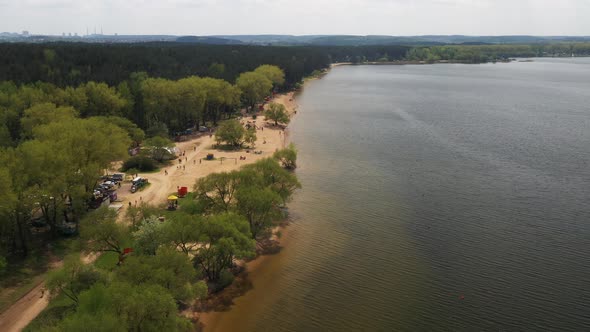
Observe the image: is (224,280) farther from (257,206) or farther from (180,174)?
(180,174)

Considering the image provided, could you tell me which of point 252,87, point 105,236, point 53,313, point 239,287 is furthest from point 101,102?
point 239,287

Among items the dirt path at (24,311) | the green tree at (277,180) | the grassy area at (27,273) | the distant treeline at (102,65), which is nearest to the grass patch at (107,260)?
the grassy area at (27,273)

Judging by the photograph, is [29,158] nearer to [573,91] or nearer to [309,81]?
[309,81]

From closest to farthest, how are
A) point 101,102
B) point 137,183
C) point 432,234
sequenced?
point 432,234 → point 137,183 → point 101,102

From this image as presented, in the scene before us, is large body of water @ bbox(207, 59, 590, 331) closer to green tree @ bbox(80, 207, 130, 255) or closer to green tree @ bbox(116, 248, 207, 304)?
green tree @ bbox(116, 248, 207, 304)

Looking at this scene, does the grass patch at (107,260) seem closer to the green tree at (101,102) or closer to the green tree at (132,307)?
the green tree at (132,307)

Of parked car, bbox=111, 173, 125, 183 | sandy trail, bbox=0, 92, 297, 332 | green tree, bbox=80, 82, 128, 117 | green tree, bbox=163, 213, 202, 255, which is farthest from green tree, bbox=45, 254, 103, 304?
green tree, bbox=80, 82, 128, 117
